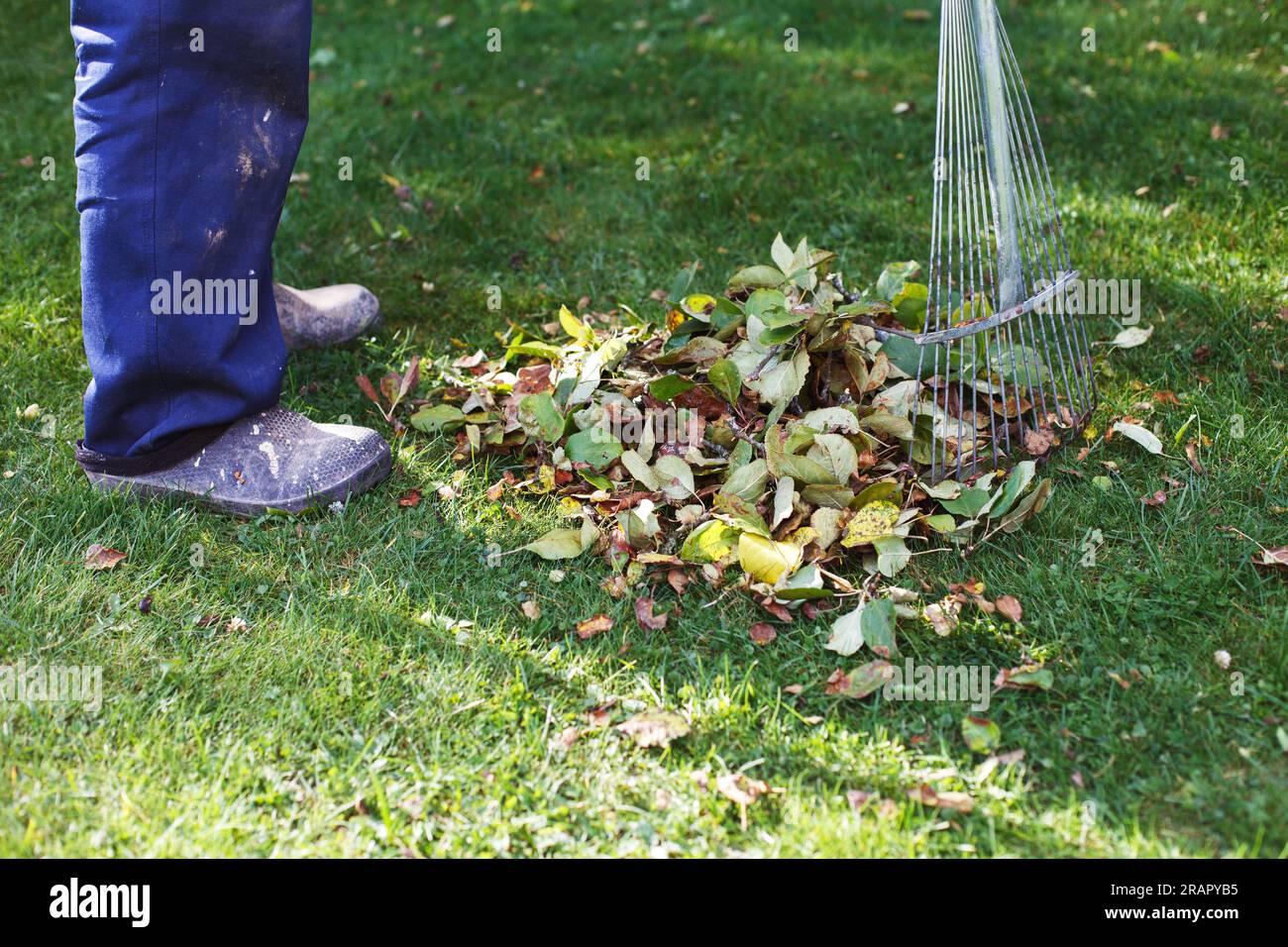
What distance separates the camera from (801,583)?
7.43 feet

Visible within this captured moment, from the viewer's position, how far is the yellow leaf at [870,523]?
2.34 m

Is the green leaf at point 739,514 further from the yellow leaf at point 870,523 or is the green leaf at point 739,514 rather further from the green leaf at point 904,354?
the green leaf at point 904,354

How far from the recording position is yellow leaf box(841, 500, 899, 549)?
234 cm

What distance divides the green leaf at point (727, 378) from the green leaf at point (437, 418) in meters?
0.71

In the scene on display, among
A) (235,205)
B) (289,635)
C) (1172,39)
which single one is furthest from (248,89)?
(1172,39)

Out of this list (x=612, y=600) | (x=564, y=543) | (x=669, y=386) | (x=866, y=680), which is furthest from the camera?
(x=669, y=386)

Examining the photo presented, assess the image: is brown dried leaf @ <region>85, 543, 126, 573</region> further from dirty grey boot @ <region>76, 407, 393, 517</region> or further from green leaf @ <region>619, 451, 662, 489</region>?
green leaf @ <region>619, 451, 662, 489</region>

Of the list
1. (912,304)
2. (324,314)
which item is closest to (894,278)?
(912,304)

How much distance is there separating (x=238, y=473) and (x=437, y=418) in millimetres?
538

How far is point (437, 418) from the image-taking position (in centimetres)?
285

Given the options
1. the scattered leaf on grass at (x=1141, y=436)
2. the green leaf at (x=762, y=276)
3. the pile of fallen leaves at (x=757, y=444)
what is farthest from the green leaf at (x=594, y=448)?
the scattered leaf on grass at (x=1141, y=436)

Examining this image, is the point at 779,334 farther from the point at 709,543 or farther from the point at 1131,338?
the point at 1131,338

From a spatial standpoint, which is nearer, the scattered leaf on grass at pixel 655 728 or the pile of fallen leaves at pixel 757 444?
the scattered leaf on grass at pixel 655 728

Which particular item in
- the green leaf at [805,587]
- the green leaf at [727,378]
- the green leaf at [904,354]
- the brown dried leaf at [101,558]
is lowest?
the brown dried leaf at [101,558]
